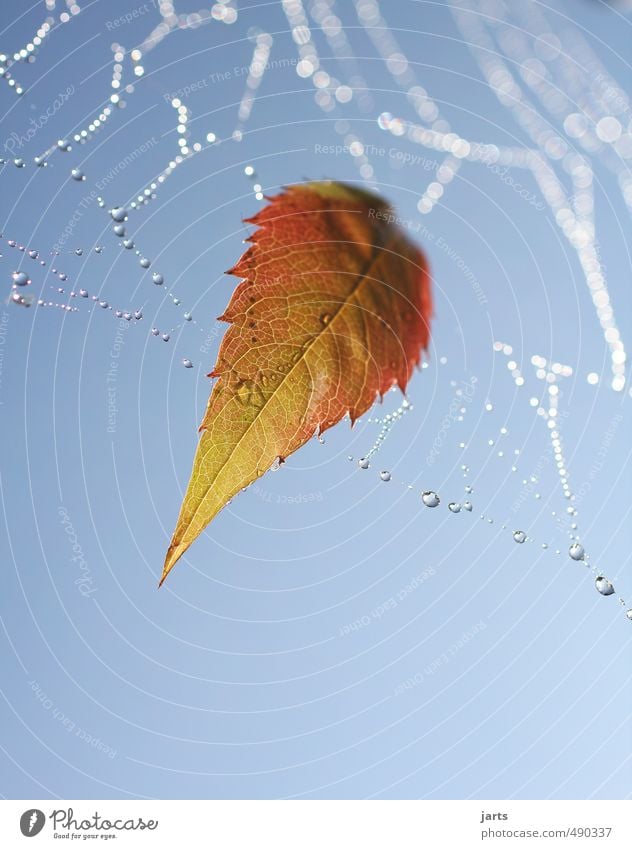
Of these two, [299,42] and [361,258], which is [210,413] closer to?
[361,258]

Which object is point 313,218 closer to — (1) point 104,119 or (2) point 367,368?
(2) point 367,368
